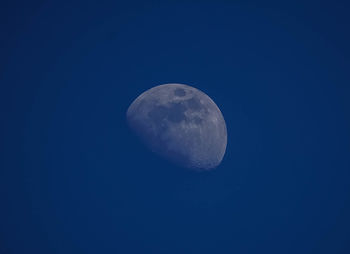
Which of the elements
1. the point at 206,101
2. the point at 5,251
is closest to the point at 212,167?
the point at 206,101

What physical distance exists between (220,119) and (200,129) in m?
2.06

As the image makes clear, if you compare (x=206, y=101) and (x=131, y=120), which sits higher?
(x=206, y=101)

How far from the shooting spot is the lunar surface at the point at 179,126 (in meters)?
15.1

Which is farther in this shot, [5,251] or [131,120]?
[131,120]

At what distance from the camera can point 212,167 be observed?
16.8 m

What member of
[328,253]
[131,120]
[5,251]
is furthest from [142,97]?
[328,253]

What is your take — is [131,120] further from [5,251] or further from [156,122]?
[5,251]

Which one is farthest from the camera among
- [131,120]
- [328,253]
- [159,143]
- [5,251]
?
[328,253]

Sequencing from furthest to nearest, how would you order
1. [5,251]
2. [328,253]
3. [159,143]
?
1. [328,253]
2. [159,143]
3. [5,251]

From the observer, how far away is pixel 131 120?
637 inches

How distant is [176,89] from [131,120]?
2.82 metres

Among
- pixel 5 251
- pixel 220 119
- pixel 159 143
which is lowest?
pixel 5 251

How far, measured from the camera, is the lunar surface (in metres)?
15.1

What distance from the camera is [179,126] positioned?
15078 mm
